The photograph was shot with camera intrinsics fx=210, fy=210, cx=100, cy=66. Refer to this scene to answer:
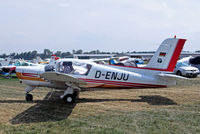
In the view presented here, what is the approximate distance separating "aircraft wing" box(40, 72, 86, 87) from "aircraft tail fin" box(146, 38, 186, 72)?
3.13 m

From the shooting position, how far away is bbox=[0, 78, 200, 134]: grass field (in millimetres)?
4965

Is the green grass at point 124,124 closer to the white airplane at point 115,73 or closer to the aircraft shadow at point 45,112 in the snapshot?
the aircraft shadow at point 45,112

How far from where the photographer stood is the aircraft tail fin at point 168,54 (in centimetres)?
830

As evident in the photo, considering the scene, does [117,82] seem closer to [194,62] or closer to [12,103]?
[12,103]

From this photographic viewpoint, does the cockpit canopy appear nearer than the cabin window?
Yes

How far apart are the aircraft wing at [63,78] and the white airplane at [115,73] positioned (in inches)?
11.8

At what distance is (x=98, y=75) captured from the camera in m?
8.27

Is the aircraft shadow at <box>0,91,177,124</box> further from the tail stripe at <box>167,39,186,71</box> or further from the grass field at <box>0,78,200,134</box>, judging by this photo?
the tail stripe at <box>167,39,186,71</box>

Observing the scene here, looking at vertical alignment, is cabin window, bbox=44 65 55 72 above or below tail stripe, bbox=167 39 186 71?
below

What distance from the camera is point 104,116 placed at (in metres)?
6.04

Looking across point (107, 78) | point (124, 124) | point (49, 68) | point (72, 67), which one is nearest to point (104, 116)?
point (124, 124)

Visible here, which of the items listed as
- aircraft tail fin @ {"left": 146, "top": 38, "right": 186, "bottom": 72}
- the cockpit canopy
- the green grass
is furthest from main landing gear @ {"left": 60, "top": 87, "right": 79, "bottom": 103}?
aircraft tail fin @ {"left": 146, "top": 38, "right": 186, "bottom": 72}

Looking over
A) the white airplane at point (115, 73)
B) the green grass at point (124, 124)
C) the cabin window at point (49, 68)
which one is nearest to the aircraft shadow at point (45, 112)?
the green grass at point (124, 124)

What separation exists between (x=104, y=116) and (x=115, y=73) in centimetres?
260
